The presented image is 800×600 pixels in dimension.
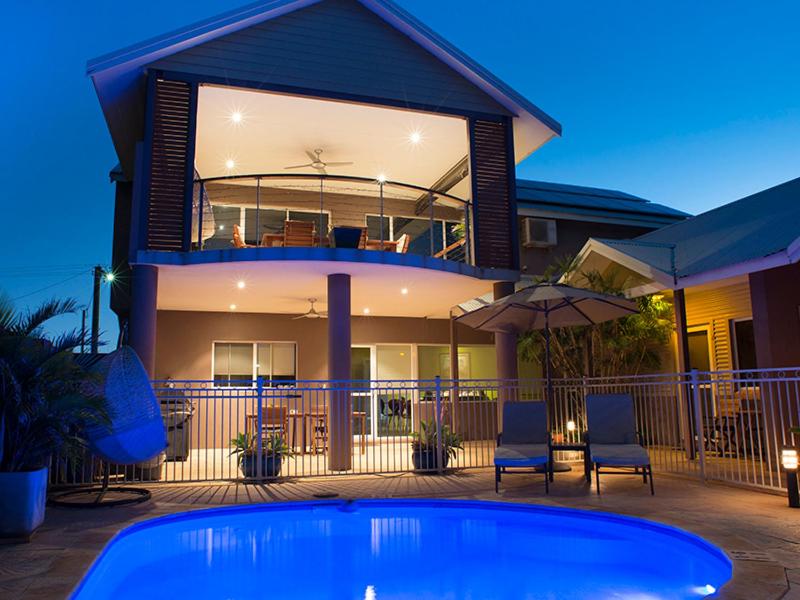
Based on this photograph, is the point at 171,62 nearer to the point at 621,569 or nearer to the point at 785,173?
the point at 621,569

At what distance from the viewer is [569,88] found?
351 feet

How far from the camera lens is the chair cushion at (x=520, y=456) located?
8570mm

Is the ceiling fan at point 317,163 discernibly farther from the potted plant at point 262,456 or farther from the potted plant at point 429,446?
the potted plant at point 262,456

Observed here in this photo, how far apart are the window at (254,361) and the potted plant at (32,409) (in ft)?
28.9

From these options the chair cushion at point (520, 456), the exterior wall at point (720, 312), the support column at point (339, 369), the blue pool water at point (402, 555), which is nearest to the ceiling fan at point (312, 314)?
the support column at point (339, 369)

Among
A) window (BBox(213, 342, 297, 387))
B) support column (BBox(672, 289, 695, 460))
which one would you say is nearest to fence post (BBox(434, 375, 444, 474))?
support column (BBox(672, 289, 695, 460))

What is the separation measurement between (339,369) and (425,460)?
2144mm

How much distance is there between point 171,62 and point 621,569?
10211 millimetres

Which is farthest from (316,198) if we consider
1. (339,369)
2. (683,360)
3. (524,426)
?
(683,360)

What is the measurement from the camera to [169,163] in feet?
36.7

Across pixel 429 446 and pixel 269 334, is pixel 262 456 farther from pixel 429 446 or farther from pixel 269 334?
pixel 269 334

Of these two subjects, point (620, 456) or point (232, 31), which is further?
point (232, 31)

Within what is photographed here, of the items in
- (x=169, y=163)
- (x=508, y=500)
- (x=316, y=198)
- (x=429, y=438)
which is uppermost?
(x=316, y=198)

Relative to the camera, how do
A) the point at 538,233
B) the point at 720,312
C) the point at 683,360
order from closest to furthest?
→ the point at 683,360 → the point at 720,312 → the point at 538,233
